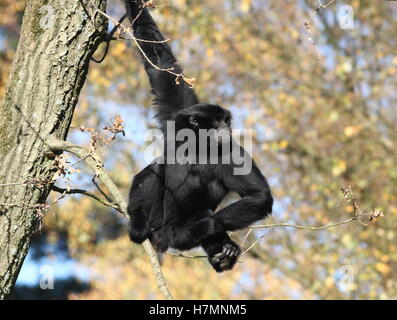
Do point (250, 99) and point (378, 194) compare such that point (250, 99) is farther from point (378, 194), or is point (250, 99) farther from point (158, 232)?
point (158, 232)

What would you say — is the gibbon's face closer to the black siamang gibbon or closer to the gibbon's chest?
the black siamang gibbon

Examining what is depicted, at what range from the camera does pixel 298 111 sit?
15.6 m

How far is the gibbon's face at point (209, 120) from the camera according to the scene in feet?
21.7

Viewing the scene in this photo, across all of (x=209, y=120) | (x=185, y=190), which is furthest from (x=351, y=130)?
(x=185, y=190)

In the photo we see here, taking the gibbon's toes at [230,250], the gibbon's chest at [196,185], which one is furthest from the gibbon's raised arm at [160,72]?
the gibbon's toes at [230,250]

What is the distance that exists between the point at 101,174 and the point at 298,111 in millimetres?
11997

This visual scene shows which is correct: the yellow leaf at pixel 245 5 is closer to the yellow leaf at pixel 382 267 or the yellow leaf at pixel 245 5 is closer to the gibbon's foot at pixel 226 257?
the yellow leaf at pixel 382 267

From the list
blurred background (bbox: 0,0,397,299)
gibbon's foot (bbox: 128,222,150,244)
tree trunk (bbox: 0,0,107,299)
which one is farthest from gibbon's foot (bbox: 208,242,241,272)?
blurred background (bbox: 0,0,397,299)

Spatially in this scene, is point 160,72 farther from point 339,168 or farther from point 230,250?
point 339,168

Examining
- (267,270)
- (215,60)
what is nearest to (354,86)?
(215,60)

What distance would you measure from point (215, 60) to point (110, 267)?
9987 mm

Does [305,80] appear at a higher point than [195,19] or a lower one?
lower

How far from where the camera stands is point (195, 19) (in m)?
15.1

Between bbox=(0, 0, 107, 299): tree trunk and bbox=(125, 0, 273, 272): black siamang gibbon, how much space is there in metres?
1.30
